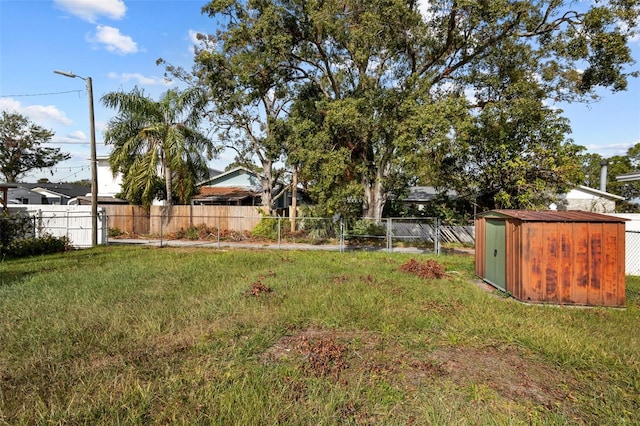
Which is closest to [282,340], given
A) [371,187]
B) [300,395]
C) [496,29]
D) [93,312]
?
[300,395]

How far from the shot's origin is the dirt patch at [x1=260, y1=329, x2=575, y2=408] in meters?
3.43

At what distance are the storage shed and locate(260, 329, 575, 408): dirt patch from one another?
10.1 ft

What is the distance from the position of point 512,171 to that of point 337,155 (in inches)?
345

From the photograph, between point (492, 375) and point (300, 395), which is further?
point (492, 375)

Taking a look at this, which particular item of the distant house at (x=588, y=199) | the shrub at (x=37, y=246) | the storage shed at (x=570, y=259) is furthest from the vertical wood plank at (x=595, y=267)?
the distant house at (x=588, y=199)

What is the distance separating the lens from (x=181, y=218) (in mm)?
19391

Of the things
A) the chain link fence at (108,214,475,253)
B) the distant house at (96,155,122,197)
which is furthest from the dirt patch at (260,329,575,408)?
the distant house at (96,155,122,197)

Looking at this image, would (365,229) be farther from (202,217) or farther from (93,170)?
(93,170)

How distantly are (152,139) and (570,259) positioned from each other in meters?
18.1

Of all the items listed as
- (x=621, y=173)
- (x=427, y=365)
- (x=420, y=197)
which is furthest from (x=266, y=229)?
(x=621, y=173)

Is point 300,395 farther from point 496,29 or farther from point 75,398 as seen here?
point 496,29

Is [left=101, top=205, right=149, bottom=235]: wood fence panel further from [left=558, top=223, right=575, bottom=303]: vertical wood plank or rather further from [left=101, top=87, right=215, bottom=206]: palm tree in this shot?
[left=558, top=223, right=575, bottom=303]: vertical wood plank

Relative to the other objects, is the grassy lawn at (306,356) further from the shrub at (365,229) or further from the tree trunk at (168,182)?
the tree trunk at (168,182)

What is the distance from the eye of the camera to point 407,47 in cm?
1420
